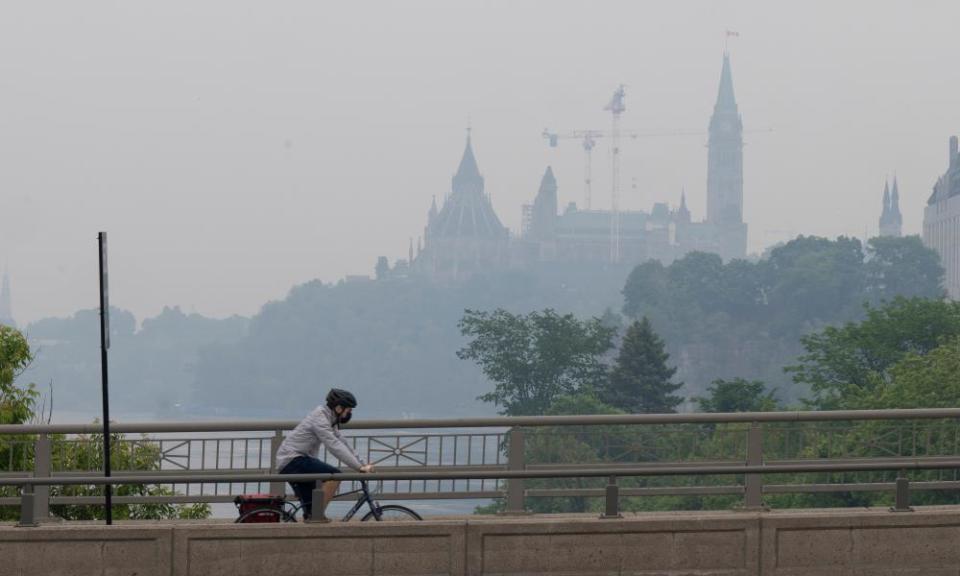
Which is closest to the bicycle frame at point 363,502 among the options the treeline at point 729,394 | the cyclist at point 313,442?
the cyclist at point 313,442

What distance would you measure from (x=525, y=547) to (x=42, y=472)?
5.08 m

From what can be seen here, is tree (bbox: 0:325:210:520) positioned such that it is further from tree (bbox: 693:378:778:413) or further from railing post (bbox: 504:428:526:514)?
tree (bbox: 693:378:778:413)

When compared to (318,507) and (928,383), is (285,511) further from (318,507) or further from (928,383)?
(928,383)

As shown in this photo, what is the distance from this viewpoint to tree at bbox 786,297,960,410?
10131 cm

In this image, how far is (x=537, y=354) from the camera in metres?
168

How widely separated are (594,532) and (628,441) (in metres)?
9.56

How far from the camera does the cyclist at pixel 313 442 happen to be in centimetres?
1229

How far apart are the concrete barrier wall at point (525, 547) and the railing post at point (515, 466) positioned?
6.05 feet

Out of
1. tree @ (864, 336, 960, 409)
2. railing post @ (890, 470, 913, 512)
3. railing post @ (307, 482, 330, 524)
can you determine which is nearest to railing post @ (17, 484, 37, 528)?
railing post @ (307, 482, 330, 524)

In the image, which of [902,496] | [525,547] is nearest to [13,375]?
[525,547]

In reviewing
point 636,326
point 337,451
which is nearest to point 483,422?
point 337,451

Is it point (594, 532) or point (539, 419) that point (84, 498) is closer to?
point (539, 419)

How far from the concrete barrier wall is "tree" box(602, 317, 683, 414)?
140 metres

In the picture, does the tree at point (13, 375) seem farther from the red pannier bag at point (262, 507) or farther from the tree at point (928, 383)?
the tree at point (928, 383)
